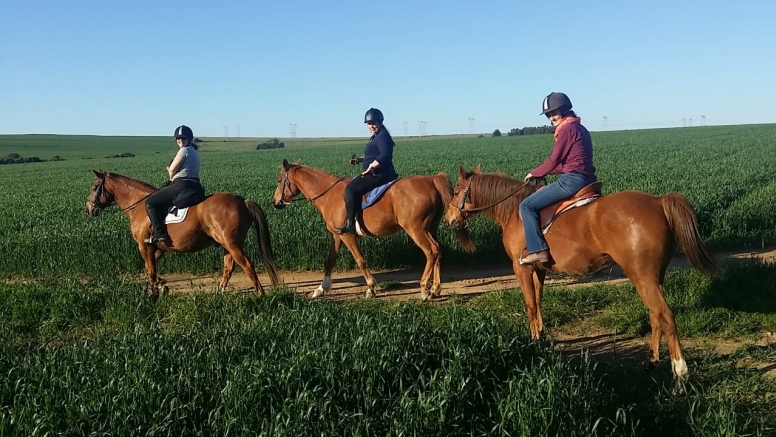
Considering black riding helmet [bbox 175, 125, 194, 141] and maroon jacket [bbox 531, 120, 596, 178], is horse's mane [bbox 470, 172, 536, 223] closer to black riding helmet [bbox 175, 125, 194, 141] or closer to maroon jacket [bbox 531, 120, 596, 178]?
maroon jacket [bbox 531, 120, 596, 178]

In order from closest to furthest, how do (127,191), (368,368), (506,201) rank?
(368,368) → (506,201) → (127,191)

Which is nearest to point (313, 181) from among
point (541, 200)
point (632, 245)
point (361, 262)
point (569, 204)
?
point (361, 262)

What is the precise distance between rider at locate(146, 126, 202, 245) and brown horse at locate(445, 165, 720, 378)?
5.59 m

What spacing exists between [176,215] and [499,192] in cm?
552

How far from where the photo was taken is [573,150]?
6770mm

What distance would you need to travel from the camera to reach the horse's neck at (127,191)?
10.7 m

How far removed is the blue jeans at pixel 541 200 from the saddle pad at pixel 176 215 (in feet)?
19.1

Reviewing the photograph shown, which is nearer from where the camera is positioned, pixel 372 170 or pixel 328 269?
pixel 372 170

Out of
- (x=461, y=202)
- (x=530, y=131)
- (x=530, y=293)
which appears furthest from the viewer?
(x=530, y=131)

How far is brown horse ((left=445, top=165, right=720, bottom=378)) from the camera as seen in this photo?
5.89 meters

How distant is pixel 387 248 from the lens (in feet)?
40.2

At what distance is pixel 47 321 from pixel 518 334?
6.30 metres

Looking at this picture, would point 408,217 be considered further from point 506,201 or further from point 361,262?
point 506,201

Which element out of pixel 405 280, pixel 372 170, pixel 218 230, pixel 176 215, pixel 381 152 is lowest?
pixel 405 280
